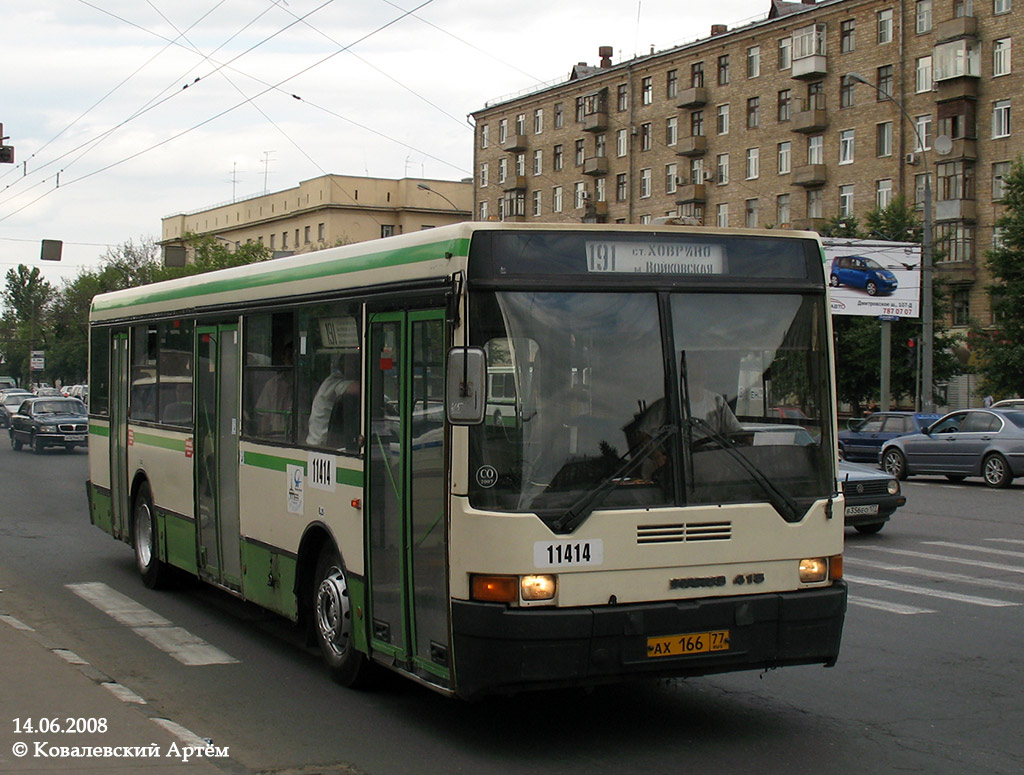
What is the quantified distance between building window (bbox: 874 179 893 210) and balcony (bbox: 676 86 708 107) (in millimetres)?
12659

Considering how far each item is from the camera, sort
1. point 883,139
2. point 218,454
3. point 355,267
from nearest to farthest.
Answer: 1. point 355,267
2. point 218,454
3. point 883,139

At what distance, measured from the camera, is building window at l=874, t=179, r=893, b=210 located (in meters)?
60.8

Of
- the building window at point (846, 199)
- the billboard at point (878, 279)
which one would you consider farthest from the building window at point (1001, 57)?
the billboard at point (878, 279)

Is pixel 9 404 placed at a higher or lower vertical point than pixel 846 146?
lower

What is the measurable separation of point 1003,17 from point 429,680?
55.6 metres

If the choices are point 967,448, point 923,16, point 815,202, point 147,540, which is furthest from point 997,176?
point 147,540

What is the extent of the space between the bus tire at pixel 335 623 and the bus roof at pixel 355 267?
1704mm

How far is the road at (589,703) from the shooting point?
21.2 feet

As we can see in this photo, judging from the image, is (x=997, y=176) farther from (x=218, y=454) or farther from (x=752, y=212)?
(x=218, y=454)

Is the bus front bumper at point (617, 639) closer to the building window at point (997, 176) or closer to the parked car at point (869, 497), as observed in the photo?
the parked car at point (869, 497)

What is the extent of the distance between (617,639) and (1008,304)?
4217cm

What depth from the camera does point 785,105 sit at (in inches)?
2598

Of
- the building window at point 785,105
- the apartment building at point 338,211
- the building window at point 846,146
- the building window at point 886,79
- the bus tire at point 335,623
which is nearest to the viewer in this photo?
the bus tire at point 335,623

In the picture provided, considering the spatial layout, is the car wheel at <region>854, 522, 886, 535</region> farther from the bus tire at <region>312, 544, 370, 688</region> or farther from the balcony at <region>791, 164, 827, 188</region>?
the balcony at <region>791, 164, 827, 188</region>
